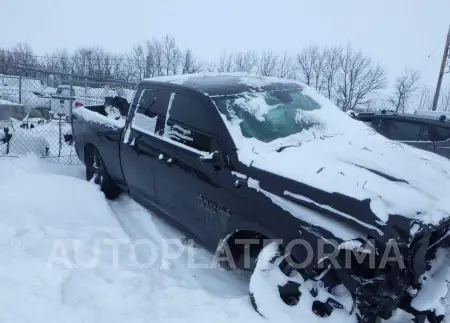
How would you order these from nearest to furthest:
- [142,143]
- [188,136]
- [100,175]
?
[188,136] < [142,143] < [100,175]

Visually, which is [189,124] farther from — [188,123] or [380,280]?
[380,280]

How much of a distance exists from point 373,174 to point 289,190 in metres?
0.60

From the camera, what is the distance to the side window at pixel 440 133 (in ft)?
18.5

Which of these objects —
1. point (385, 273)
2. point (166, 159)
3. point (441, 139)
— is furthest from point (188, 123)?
point (441, 139)

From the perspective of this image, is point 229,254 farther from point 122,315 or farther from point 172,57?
point 172,57

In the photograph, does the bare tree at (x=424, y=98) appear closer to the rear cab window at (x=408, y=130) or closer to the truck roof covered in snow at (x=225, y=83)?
the rear cab window at (x=408, y=130)

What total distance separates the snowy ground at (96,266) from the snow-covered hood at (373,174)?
2.89 feet

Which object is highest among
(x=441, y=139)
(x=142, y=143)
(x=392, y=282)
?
(x=441, y=139)

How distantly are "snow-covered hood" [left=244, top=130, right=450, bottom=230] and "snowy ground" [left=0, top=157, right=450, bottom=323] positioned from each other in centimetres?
88

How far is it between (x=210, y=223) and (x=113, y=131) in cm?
206

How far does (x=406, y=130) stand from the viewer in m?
6.03

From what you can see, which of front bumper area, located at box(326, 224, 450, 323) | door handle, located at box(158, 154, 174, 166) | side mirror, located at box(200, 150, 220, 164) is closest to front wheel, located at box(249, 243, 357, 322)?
front bumper area, located at box(326, 224, 450, 323)

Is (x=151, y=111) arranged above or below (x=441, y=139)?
above

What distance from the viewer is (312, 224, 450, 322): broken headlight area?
205cm
